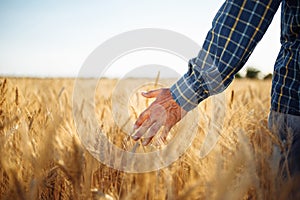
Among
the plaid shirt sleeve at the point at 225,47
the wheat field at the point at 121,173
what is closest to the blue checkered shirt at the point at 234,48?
the plaid shirt sleeve at the point at 225,47

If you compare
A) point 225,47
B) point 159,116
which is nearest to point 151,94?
point 159,116

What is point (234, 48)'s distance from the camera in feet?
2.79

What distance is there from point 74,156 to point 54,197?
258 mm

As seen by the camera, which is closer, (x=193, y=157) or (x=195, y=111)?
(x=193, y=157)

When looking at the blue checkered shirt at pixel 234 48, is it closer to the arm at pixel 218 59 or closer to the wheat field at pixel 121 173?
the arm at pixel 218 59

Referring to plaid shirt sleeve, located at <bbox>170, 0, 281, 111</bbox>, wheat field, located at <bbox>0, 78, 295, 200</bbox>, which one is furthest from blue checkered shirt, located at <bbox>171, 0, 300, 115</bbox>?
wheat field, located at <bbox>0, 78, 295, 200</bbox>

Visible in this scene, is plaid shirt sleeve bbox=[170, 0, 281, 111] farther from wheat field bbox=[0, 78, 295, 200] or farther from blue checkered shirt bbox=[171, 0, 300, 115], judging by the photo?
wheat field bbox=[0, 78, 295, 200]

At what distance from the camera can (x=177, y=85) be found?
895 mm

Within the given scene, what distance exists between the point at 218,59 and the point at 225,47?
0.10 feet

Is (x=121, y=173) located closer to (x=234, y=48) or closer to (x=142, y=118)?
(x=142, y=118)

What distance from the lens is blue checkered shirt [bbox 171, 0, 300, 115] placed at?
0.85 meters

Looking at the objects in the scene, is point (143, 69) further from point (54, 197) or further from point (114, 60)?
point (54, 197)

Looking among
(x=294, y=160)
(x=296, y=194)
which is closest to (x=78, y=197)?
(x=296, y=194)

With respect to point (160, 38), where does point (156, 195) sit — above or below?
below
